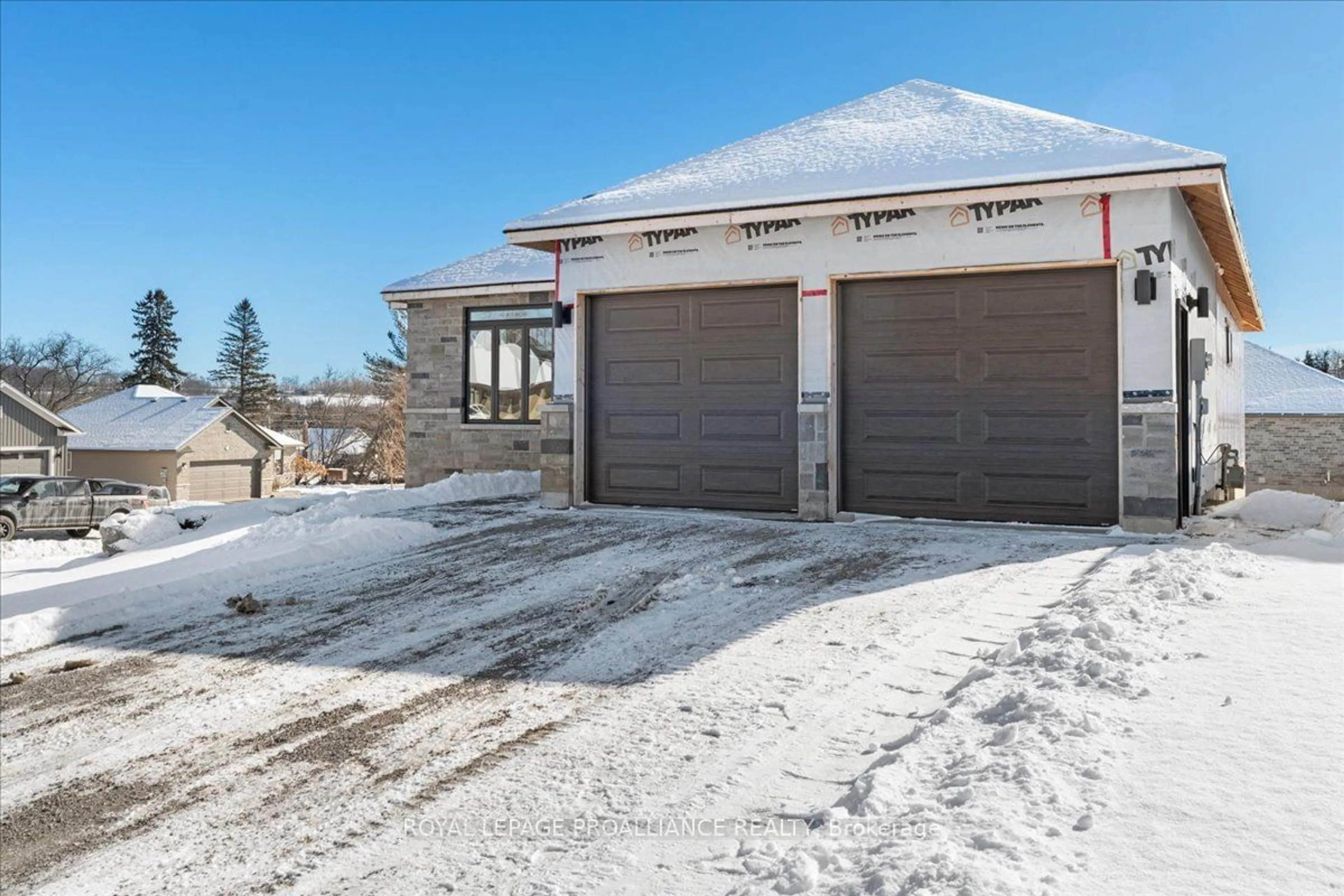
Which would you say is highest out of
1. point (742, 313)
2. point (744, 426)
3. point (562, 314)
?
point (562, 314)

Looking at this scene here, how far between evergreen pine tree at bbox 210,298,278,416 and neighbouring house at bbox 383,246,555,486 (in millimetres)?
53990

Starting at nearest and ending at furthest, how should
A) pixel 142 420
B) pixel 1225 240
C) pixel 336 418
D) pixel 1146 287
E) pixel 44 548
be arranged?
pixel 1146 287 < pixel 1225 240 < pixel 44 548 < pixel 142 420 < pixel 336 418

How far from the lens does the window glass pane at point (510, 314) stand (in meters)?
15.0

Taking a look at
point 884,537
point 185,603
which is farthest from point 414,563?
point 884,537

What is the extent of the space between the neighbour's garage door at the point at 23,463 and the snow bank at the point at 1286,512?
39.0 meters

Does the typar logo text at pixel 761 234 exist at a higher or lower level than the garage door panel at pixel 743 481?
higher

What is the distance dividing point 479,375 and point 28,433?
2852cm

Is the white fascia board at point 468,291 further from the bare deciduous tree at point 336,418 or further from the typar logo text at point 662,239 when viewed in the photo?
the bare deciduous tree at point 336,418

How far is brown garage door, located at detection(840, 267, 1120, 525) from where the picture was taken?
28.2 ft

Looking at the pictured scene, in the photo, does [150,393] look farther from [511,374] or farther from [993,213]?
[993,213]

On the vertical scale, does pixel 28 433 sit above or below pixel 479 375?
below

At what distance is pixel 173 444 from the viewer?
132 feet

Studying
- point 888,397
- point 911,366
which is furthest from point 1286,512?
point 888,397

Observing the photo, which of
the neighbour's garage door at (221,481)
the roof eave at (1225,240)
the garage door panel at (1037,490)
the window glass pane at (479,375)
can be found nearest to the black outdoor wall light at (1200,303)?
the roof eave at (1225,240)
